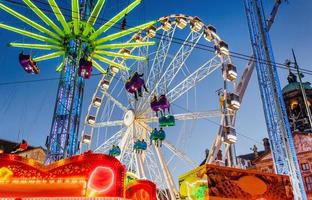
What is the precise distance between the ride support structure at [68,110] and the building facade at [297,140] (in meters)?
21.6

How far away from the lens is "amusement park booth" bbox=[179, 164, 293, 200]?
6.60 meters

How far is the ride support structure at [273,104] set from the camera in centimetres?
1292

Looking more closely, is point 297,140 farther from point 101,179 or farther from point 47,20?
point 101,179

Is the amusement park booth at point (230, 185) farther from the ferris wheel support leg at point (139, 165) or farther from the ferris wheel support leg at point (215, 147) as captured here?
the ferris wheel support leg at point (139, 165)

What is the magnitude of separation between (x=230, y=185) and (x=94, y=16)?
11328 mm

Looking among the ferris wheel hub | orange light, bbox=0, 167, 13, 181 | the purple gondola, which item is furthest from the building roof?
orange light, bbox=0, 167, 13, 181

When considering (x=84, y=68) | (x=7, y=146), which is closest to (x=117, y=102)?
(x=84, y=68)

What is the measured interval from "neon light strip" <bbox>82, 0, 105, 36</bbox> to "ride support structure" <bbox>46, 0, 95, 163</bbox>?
72 cm

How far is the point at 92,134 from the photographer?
72.2 feet

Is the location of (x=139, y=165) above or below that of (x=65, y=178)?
above

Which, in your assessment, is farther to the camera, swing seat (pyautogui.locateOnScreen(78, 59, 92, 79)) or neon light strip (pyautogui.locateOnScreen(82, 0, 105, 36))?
neon light strip (pyautogui.locateOnScreen(82, 0, 105, 36))

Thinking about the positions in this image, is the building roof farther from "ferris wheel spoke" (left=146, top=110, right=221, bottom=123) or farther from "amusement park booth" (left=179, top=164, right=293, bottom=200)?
"amusement park booth" (left=179, top=164, right=293, bottom=200)

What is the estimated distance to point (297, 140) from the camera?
34.2 metres

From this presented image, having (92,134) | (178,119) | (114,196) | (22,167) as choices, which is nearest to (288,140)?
(178,119)
